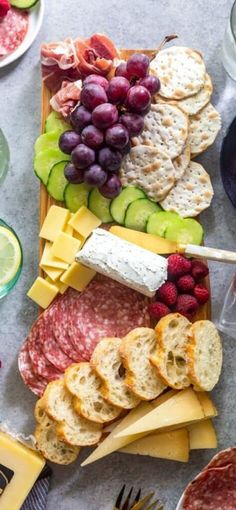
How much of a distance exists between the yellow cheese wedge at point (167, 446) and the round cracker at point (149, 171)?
21.3 inches

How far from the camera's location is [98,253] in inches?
78.1

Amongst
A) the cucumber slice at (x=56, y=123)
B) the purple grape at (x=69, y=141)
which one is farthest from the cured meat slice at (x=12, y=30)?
the purple grape at (x=69, y=141)

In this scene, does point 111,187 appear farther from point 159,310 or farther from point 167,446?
point 167,446

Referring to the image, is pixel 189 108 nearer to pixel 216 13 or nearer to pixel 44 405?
pixel 216 13

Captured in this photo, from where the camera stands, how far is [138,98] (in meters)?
1.94

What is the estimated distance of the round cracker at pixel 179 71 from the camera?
2.07 metres

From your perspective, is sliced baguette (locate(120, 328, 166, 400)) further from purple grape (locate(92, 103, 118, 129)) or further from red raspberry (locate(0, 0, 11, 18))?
red raspberry (locate(0, 0, 11, 18))

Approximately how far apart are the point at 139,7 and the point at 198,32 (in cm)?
16

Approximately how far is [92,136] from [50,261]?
32 centimetres

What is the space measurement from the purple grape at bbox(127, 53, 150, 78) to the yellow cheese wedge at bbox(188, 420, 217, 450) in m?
0.80

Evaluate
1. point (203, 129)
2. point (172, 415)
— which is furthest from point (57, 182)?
point (172, 415)

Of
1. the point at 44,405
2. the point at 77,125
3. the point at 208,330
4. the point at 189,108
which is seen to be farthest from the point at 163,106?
the point at 44,405

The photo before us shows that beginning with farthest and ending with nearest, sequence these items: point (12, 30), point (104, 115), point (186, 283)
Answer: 1. point (12, 30)
2. point (186, 283)
3. point (104, 115)

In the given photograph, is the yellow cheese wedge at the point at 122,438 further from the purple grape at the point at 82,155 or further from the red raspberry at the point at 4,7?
the red raspberry at the point at 4,7
